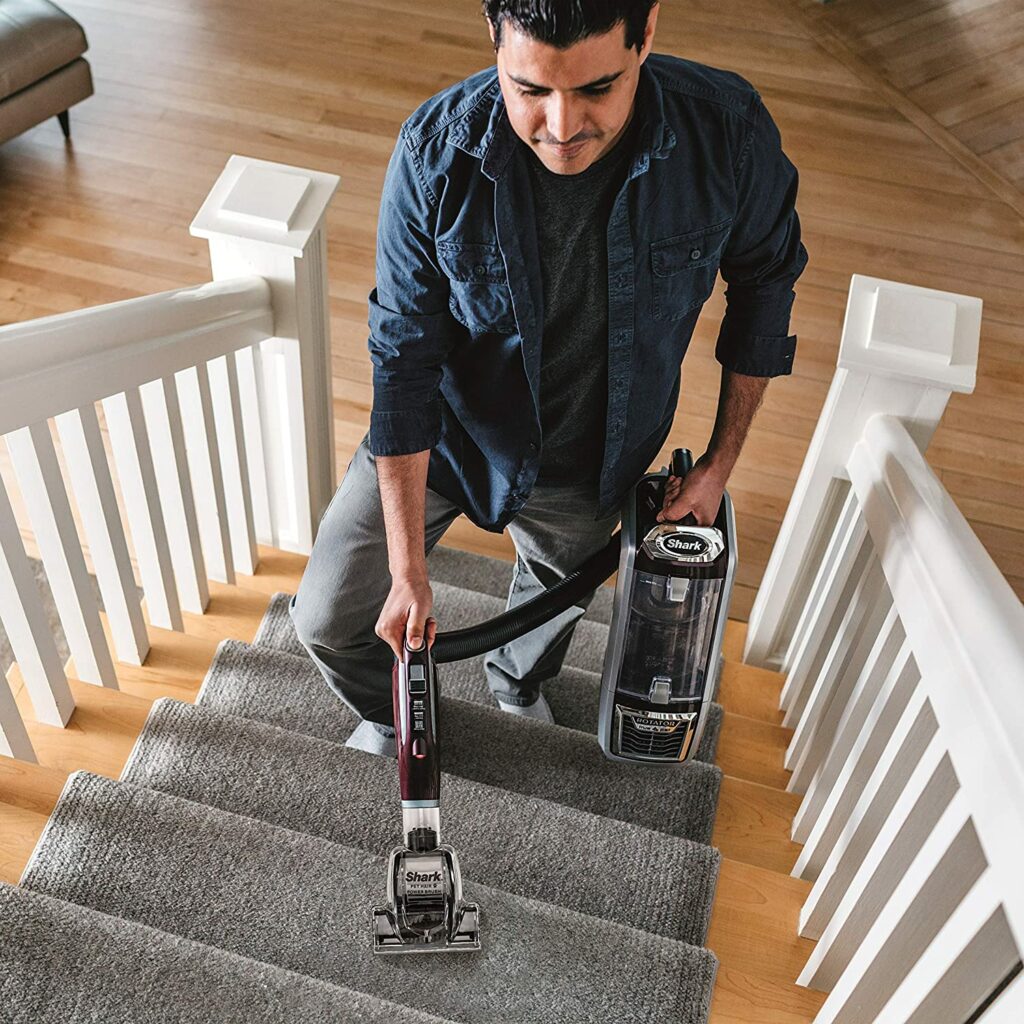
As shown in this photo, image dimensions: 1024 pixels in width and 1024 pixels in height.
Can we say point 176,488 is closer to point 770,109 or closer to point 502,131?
point 502,131

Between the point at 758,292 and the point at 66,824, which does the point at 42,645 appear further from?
the point at 758,292

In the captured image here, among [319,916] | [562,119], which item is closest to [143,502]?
[319,916]

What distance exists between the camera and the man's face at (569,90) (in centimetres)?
118

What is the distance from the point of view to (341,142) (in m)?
3.79

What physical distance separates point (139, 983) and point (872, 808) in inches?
37.2

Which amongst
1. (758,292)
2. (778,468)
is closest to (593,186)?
(758,292)

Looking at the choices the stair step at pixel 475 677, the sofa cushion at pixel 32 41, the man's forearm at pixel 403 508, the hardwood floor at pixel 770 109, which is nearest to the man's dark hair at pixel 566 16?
the man's forearm at pixel 403 508

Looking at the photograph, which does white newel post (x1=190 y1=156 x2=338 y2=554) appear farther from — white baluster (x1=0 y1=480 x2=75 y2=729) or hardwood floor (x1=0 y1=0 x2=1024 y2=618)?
white baluster (x1=0 y1=480 x2=75 y2=729)

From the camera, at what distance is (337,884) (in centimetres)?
156

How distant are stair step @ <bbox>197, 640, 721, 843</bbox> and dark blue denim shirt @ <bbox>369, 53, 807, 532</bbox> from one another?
50 cm

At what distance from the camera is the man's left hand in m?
1.67

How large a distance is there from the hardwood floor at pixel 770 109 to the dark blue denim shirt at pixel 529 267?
45.6 inches

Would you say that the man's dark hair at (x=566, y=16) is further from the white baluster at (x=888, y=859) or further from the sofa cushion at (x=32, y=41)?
the sofa cushion at (x=32, y=41)

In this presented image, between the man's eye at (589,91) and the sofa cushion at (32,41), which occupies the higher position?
the man's eye at (589,91)
